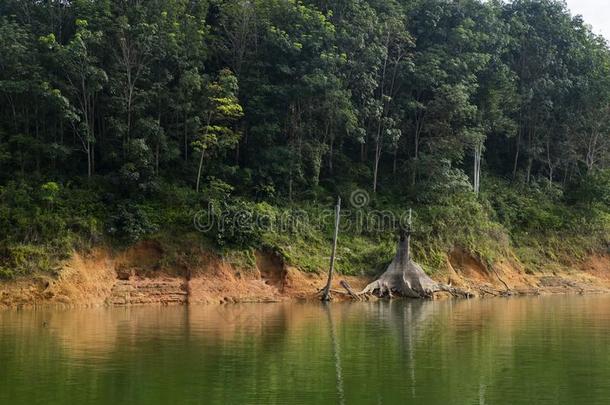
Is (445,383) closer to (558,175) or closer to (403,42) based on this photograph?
(403,42)

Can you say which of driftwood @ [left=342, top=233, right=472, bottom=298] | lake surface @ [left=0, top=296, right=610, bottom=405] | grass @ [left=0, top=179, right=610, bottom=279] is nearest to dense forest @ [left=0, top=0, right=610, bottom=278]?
grass @ [left=0, top=179, right=610, bottom=279]

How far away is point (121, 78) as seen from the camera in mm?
37656

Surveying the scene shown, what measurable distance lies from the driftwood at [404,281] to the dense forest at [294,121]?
1.69 metres

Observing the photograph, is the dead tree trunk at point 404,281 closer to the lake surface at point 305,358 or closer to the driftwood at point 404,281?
the driftwood at point 404,281

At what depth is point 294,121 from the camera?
41.2 meters

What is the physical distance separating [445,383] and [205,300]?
2134 cm

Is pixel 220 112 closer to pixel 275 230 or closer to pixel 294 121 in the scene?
pixel 294 121

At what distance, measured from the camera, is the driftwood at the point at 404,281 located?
35844 millimetres

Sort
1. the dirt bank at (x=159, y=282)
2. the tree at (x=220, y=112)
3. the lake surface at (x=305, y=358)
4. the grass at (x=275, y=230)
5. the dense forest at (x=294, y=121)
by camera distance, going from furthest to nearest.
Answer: the tree at (x=220, y=112), the dense forest at (x=294, y=121), the grass at (x=275, y=230), the dirt bank at (x=159, y=282), the lake surface at (x=305, y=358)

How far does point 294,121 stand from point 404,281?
436 inches

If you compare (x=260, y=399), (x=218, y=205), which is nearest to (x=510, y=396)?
(x=260, y=399)

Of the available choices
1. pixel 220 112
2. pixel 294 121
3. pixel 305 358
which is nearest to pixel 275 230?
pixel 220 112

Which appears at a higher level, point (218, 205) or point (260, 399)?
point (218, 205)

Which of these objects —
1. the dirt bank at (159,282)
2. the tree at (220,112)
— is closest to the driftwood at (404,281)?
the dirt bank at (159,282)
